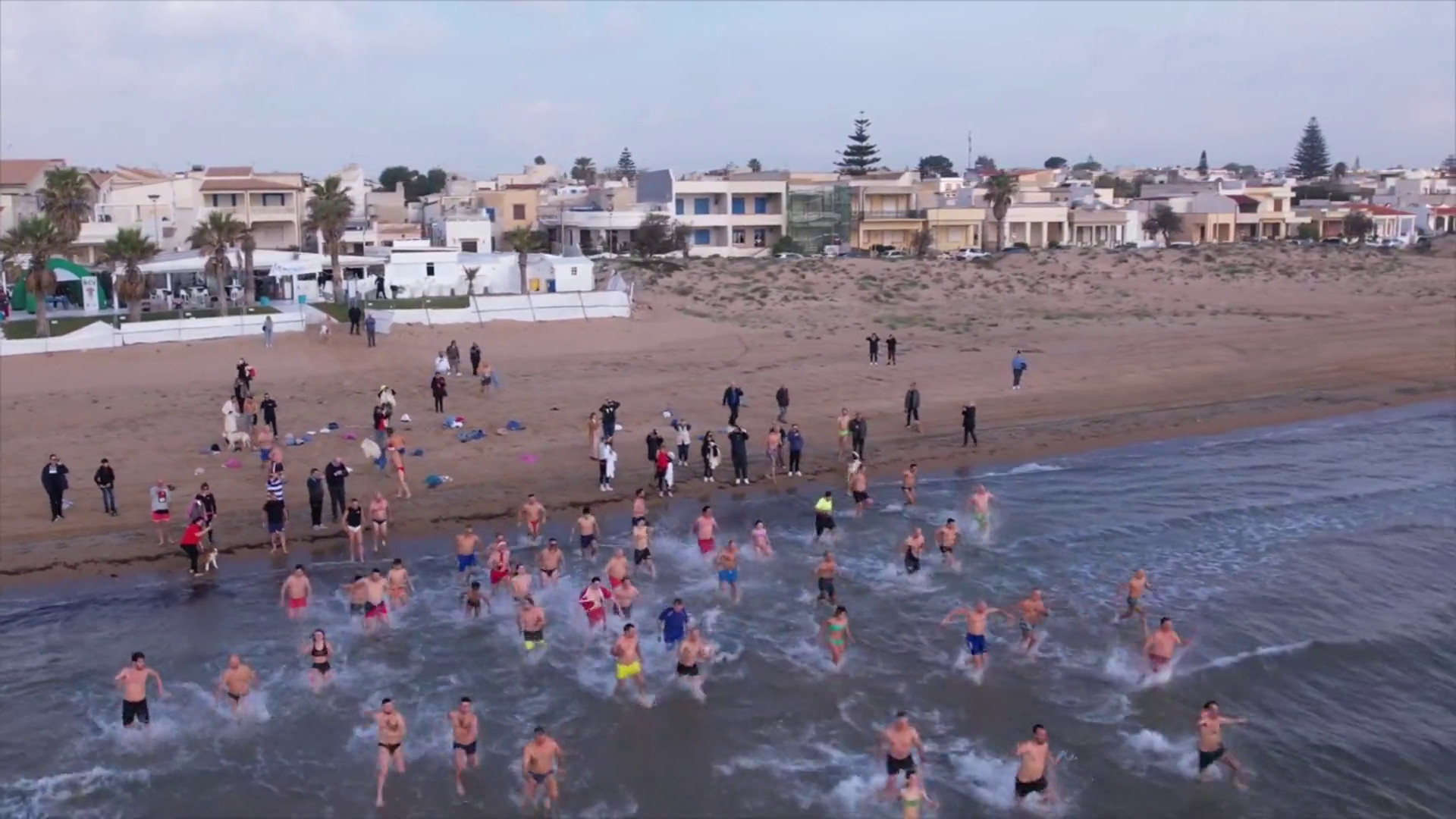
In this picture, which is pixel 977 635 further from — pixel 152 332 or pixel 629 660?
pixel 152 332

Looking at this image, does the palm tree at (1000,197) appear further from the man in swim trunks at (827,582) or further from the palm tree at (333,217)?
the man in swim trunks at (827,582)

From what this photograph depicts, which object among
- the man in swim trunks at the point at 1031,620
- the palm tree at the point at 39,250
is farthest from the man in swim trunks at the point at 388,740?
the palm tree at the point at 39,250

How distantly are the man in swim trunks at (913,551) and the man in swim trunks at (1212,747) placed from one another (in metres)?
6.14

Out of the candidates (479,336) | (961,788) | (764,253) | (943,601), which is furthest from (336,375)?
(764,253)

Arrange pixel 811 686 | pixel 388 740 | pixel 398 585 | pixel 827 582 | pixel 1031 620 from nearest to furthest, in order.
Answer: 1. pixel 388 740
2. pixel 811 686
3. pixel 1031 620
4. pixel 398 585
5. pixel 827 582

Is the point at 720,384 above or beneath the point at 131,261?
beneath

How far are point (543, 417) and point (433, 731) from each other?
14173 mm

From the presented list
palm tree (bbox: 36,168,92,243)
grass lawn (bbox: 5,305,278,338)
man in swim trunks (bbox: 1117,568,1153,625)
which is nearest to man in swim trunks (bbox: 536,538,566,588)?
man in swim trunks (bbox: 1117,568,1153,625)

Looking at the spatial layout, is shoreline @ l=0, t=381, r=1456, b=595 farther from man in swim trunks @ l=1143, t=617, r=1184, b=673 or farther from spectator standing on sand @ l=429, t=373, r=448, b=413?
man in swim trunks @ l=1143, t=617, r=1184, b=673

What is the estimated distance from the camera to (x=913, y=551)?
19.4 meters

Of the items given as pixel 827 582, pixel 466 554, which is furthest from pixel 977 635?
pixel 466 554

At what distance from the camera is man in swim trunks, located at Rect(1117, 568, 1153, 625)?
18047mm

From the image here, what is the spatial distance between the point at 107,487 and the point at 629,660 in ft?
36.4

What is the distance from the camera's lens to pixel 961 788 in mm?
13312
